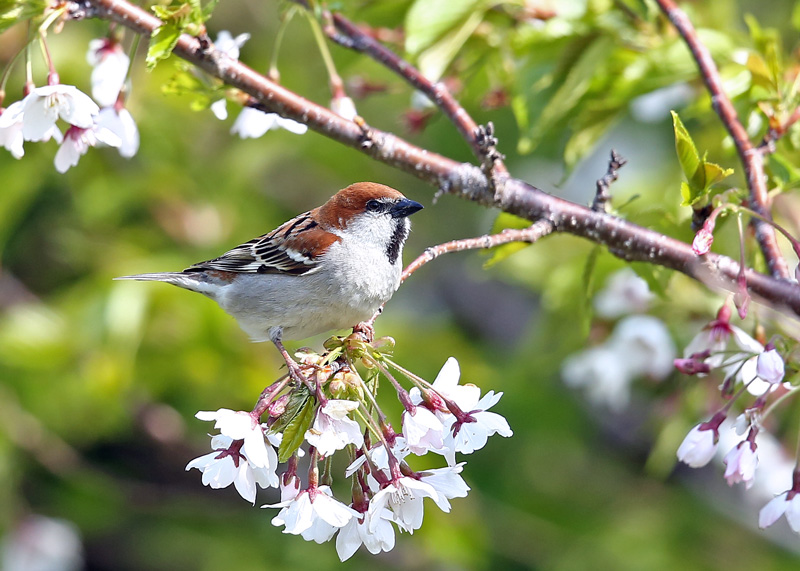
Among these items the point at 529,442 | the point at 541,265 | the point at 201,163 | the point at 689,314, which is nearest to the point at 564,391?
the point at 529,442

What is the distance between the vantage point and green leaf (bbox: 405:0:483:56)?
308 centimetres

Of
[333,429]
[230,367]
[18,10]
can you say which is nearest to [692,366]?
[333,429]

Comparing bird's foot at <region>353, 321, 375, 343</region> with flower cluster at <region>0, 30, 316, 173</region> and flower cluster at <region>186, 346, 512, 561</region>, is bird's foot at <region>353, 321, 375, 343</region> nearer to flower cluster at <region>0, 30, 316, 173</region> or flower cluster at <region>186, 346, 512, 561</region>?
flower cluster at <region>186, 346, 512, 561</region>

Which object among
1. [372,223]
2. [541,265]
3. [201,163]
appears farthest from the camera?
[201,163]

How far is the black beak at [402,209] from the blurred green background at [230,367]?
129 centimetres

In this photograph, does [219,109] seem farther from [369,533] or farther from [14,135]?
[369,533]

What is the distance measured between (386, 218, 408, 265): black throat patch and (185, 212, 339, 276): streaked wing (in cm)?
19

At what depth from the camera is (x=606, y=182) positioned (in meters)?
2.53

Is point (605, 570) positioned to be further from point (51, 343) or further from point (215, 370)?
point (51, 343)

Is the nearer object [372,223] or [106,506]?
[372,223]

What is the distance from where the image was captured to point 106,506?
6.50 m

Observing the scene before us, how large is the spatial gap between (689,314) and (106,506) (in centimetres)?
455

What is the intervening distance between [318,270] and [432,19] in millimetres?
1010

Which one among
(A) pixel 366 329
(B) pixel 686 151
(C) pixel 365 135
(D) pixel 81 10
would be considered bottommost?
(A) pixel 366 329
